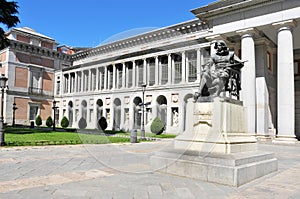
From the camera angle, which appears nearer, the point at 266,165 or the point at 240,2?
the point at 266,165

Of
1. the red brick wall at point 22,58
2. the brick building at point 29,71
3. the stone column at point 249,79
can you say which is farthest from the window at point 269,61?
the red brick wall at point 22,58

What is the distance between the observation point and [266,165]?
24.1 feet

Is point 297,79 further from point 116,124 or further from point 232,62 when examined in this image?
point 116,124

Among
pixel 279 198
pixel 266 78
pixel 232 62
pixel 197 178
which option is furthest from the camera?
pixel 266 78

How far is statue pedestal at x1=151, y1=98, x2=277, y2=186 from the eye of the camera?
20.1 feet

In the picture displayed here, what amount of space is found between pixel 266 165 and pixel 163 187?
11.3 feet

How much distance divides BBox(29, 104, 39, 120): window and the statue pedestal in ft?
170

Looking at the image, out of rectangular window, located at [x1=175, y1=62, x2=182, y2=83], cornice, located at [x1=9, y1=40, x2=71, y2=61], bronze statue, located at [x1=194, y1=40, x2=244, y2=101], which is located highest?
cornice, located at [x1=9, y1=40, x2=71, y2=61]

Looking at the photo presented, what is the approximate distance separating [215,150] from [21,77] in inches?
2102

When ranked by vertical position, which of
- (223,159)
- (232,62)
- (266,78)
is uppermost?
(266,78)

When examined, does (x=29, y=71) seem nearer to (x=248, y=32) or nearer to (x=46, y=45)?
(x=46, y=45)

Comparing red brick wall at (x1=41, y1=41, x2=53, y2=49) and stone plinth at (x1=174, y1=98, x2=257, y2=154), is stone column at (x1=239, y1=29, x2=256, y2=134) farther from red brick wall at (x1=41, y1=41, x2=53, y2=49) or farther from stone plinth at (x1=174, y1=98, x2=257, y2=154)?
red brick wall at (x1=41, y1=41, x2=53, y2=49)

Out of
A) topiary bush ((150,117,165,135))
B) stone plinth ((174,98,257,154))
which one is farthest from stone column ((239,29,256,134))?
topiary bush ((150,117,165,135))

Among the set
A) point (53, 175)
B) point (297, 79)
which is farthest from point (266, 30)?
point (53, 175)
